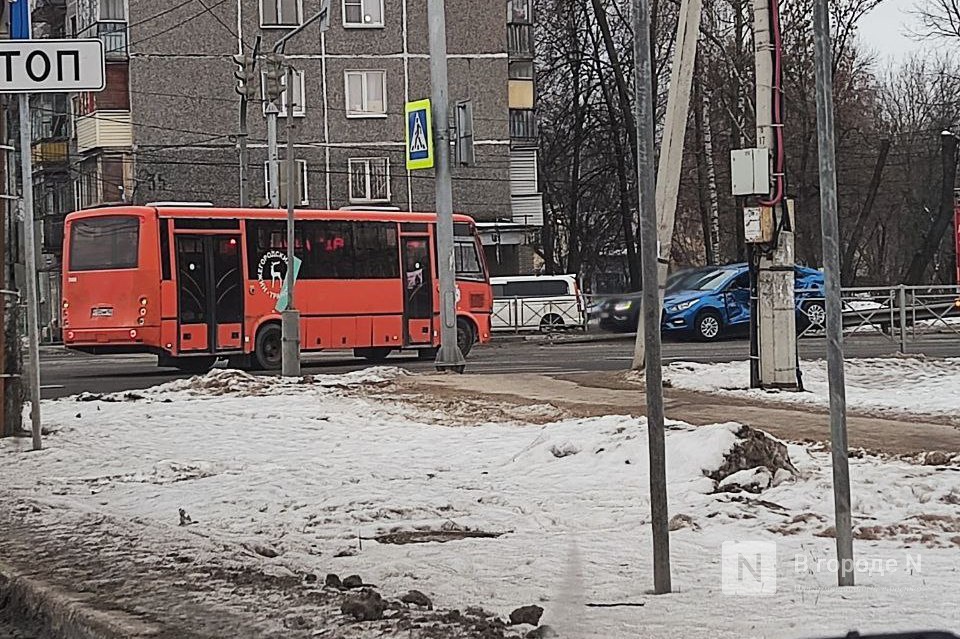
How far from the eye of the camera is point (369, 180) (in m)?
53.2

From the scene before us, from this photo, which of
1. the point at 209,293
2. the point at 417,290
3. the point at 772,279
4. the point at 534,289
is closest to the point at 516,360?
the point at 417,290

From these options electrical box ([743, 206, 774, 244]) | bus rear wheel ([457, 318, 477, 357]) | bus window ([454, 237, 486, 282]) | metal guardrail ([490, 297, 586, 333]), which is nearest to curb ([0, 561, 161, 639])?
electrical box ([743, 206, 774, 244])

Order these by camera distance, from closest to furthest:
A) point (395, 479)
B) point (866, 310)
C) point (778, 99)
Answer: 1. point (395, 479)
2. point (778, 99)
3. point (866, 310)

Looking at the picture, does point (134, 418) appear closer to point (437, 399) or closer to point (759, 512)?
point (437, 399)

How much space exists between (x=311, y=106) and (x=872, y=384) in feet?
120

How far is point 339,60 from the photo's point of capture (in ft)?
173

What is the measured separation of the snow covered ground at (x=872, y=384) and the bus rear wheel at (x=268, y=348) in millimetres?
10597

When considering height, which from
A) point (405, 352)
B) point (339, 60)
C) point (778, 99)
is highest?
point (339, 60)

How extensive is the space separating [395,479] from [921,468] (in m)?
3.64

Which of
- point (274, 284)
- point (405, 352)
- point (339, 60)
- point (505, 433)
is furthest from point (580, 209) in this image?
point (505, 433)

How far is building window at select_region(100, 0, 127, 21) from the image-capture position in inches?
2085

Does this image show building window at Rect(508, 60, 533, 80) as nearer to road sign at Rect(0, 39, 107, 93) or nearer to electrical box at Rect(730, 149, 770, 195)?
electrical box at Rect(730, 149, 770, 195)

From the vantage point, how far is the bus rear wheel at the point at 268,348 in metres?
28.7

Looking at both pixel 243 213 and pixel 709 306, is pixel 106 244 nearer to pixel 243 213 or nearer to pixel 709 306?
pixel 243 213
